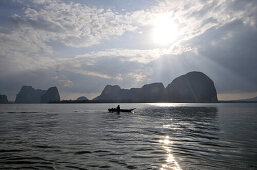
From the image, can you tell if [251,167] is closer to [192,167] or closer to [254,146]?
[192,167]

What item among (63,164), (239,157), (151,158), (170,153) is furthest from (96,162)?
(239,157)

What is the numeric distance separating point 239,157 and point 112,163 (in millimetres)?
10165

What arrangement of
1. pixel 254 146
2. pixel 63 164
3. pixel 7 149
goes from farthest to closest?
pixel 254 146 < pixel 7 149 < pixel 63 164

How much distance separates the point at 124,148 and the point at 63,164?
21.2ft

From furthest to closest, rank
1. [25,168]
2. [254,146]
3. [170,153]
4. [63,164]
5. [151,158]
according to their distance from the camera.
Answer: [254,146]
[170,153]
[151,158]
[63,164]
[25,168]

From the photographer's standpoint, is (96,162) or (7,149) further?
(7,149)

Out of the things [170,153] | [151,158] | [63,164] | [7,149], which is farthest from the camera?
[7,149]

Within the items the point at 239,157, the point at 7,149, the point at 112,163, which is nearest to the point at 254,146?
the point at 239,157

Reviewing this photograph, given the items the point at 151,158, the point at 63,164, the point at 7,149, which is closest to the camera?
the point at 63,164

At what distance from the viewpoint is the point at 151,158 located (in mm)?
14906

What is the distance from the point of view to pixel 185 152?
55.2 ft

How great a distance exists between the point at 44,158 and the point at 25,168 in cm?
244

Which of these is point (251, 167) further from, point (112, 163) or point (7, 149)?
point (7, 149)

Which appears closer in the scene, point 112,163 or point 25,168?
point 25,168
